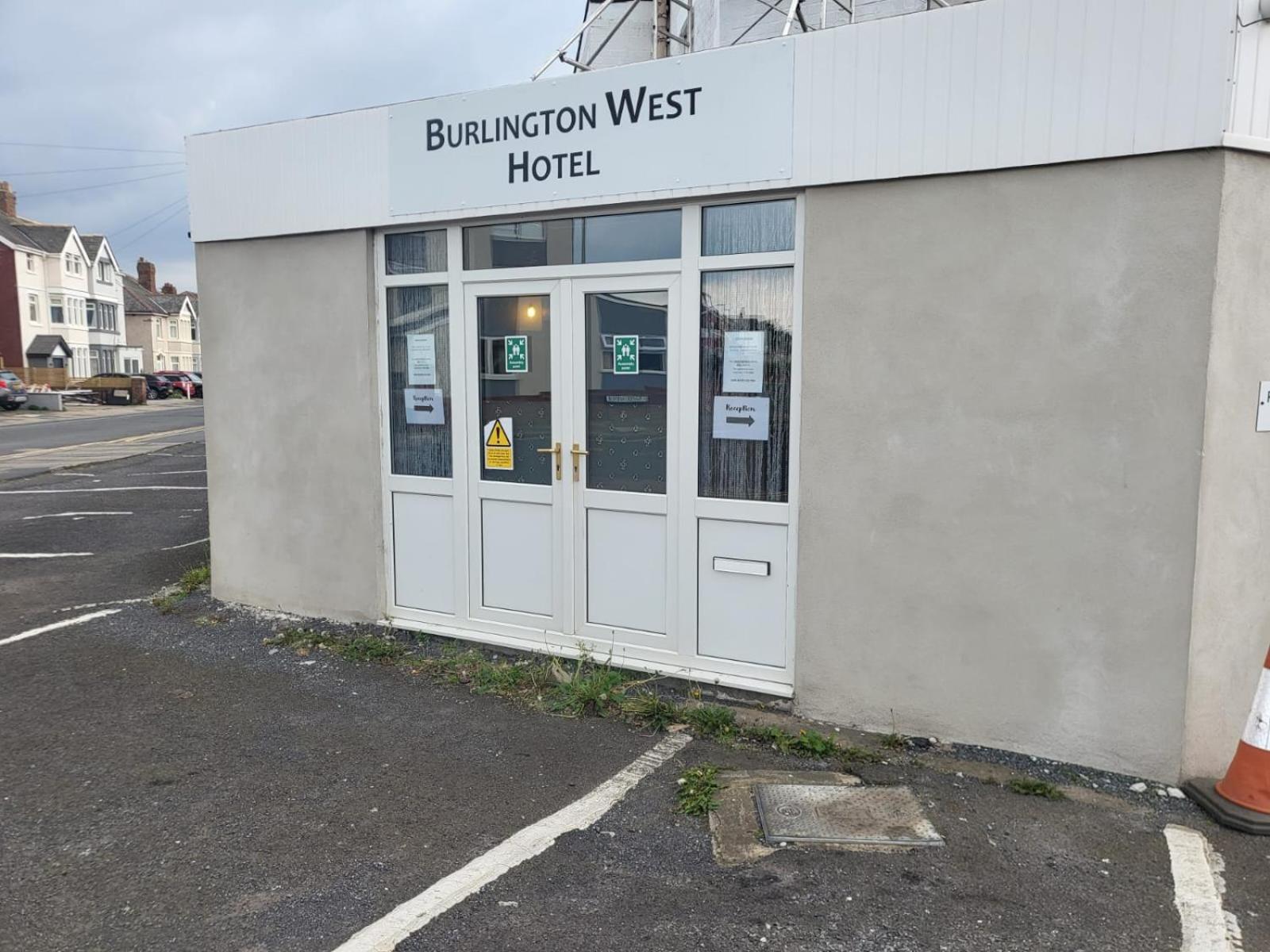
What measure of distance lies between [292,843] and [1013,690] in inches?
124

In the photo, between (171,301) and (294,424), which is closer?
(294,424)

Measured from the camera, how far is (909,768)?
418 cm

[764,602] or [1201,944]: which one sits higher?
[764,602]

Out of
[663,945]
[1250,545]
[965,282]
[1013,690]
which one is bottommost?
[663,945]

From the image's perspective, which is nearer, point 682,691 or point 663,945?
point 663,945

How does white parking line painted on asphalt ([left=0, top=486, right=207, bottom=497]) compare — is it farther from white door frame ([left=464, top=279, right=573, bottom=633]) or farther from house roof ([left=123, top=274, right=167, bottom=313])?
house roof ([left=123, top=274, right=167, bottom=313])

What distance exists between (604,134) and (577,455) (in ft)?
5.79

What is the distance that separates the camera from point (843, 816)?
372 centimetres

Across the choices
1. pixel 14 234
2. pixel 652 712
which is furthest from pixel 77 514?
pixel 14 234

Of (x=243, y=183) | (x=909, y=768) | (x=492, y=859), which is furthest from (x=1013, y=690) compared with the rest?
(x=243, y=183)

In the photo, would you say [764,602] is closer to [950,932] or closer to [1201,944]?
[950,932]

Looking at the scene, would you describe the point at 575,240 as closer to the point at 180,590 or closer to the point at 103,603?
the point at 180,590

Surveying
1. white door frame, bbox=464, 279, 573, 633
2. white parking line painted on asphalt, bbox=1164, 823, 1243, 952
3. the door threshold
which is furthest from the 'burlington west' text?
white parking line painted on asphalt, bbox=1164, 823, 1243, 952

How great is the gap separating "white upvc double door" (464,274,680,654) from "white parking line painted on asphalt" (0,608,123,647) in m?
3.06
